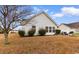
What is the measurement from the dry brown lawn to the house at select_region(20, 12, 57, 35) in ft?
0.31

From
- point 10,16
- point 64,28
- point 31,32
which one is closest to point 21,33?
point 31,32

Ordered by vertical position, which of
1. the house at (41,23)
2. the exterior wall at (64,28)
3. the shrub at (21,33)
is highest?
the house at (41,23)

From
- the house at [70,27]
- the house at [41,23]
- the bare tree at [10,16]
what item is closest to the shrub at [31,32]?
the house at [41,23]

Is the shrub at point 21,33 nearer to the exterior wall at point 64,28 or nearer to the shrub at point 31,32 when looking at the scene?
the shrub at point 31,32

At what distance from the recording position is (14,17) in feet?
6.89

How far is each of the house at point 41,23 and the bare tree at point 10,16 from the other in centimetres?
9

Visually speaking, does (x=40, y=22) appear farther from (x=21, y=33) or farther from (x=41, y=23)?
(x=21, y=33)

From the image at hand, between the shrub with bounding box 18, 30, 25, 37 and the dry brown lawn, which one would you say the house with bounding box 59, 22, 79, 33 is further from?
the shrub with bounding box 18, 30, 25, 37

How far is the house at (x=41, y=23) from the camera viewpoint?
210cm

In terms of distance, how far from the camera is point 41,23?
6.91 feet

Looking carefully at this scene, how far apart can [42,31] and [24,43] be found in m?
0.26
